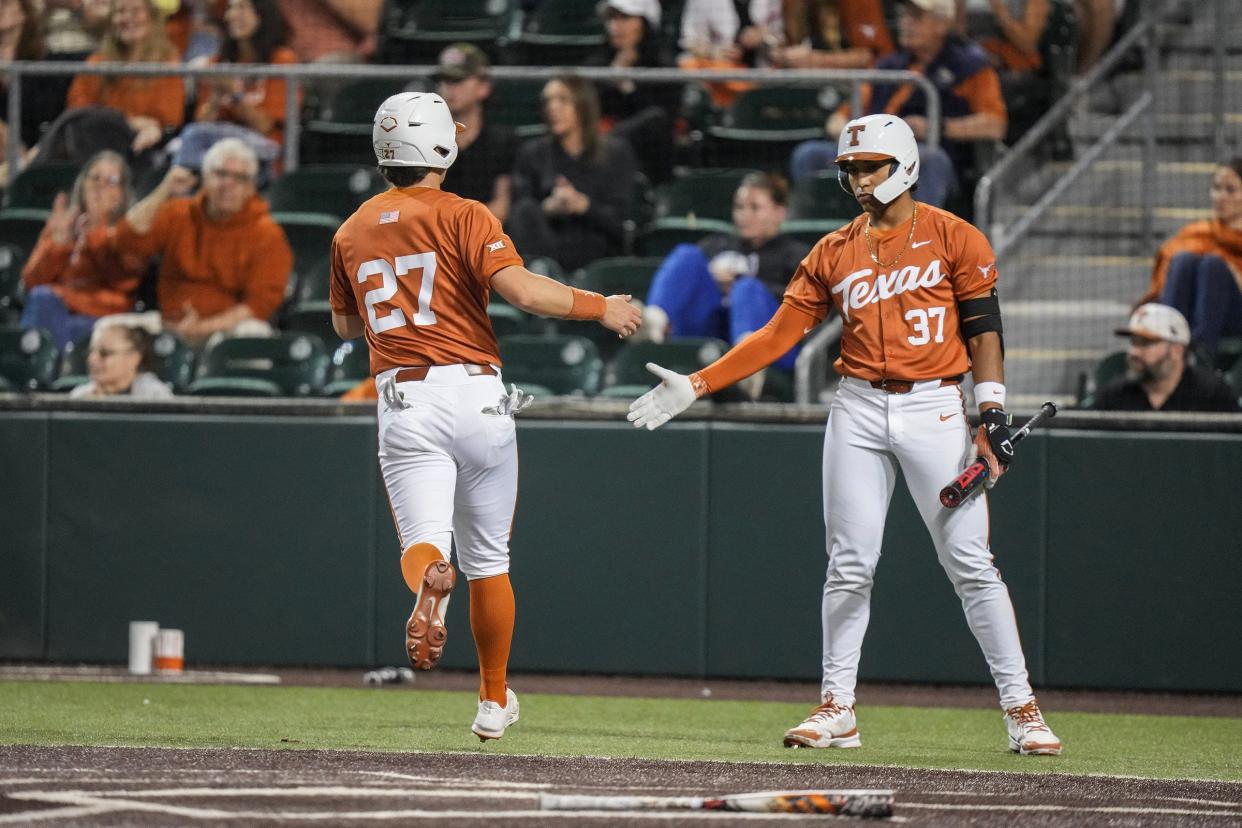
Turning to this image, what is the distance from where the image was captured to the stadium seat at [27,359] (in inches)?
386

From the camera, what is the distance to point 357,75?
10500mm

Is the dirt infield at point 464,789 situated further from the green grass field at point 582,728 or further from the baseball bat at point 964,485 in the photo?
the baseball bat at point 964,485

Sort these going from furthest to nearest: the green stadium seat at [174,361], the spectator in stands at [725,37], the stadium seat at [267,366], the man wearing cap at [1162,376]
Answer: the spectator in stands at [725,37] → the green stadium seat at [174,361] → the stadium seat at [267,366] → the man wearing cap at [1162,376]

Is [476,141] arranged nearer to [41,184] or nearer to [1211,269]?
[41,184]

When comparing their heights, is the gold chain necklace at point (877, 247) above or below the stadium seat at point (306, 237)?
below

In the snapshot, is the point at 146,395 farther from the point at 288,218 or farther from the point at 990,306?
the point at 990,306

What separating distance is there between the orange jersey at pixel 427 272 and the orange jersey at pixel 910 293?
4.21 ft

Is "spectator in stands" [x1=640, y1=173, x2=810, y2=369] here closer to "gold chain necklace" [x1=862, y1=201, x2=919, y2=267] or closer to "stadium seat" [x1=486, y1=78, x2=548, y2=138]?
"stadium seat" [x1=486, y1=78, x2=548, y2=138]

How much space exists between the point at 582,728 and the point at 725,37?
237 inches

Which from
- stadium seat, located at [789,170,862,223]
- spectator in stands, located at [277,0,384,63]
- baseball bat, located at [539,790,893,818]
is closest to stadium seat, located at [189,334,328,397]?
stadium seat, located at [789,170,862,223]

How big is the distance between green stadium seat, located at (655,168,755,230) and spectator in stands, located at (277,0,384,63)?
8.57 feet

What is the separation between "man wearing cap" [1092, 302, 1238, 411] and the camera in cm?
848

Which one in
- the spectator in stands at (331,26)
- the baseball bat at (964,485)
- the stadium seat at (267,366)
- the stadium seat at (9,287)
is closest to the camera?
the baseball bat at (964,485)

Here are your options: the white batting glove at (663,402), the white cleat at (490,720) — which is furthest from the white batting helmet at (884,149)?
the white cleat at (490,720)
